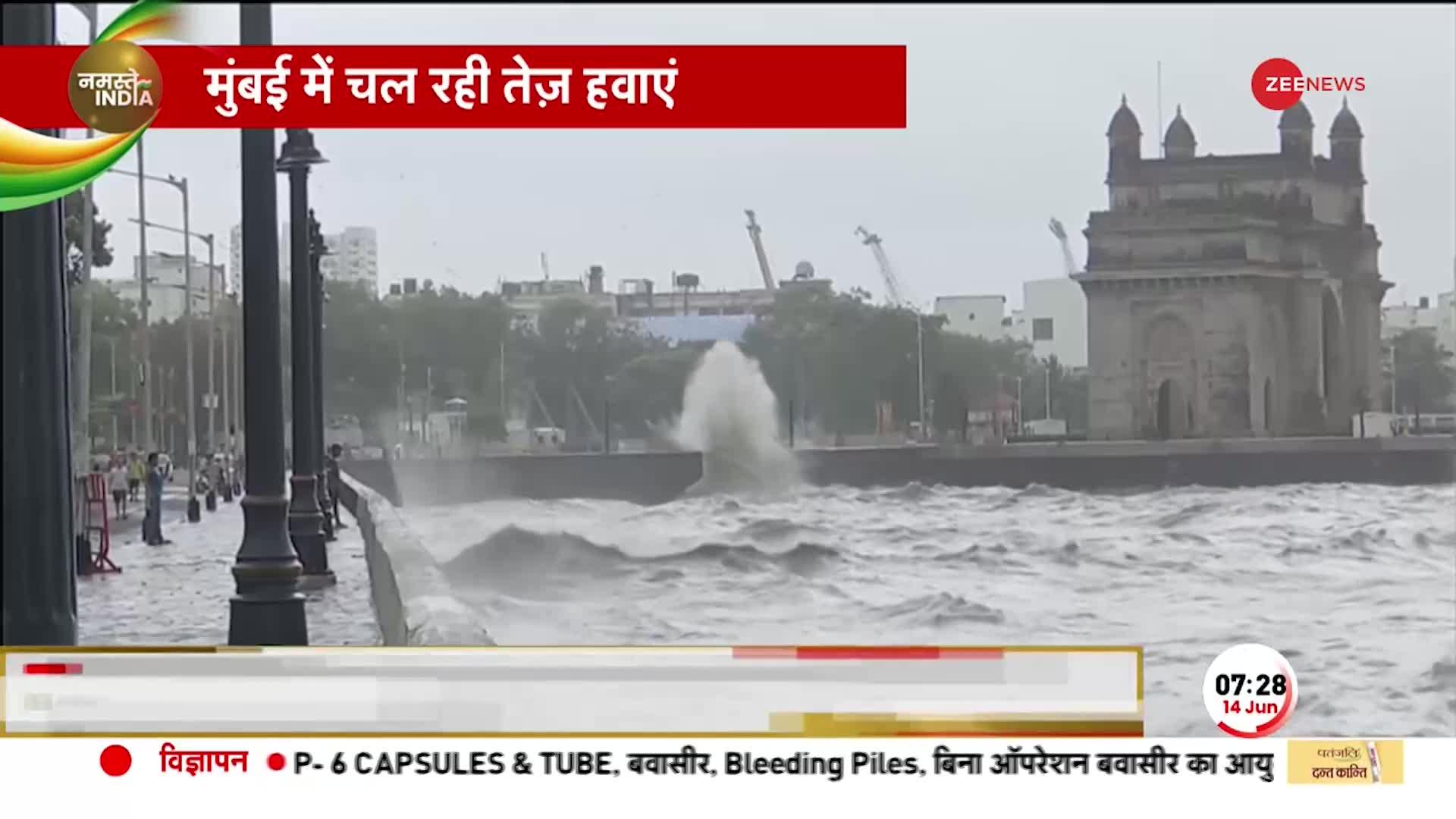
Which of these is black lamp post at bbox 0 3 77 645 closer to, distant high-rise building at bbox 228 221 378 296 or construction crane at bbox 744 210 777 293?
distant high-rise building at bbox 228 221 378 296

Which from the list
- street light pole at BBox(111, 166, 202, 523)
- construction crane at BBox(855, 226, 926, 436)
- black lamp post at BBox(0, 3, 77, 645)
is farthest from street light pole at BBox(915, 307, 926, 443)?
black lamp post at BBox(0, 3, 77, 645)

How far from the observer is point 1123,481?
477 cm

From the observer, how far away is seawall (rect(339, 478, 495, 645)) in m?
4.76

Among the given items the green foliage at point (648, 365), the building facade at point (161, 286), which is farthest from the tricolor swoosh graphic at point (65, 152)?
the green foliage at point (648, 365)

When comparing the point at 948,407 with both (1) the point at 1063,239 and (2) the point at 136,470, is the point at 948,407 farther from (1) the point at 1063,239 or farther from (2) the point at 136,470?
(2) the point at 136,470

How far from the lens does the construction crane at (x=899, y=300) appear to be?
4855 mm

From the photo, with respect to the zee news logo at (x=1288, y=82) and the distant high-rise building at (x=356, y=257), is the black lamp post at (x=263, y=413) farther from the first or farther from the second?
the zee news logo at (x=1288, y=82)

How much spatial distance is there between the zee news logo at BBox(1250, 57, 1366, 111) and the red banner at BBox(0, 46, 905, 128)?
2.44 feet

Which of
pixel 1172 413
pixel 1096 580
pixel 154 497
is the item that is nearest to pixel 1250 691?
pixel 1096 580

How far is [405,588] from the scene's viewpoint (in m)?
5.64

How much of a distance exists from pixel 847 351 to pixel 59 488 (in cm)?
184

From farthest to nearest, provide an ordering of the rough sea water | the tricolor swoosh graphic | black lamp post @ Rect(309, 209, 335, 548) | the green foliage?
black lamp post @ Rect(309, 209, 335, 548) < the green foliage < the rough sea water < the tricolor swoosh graphic
